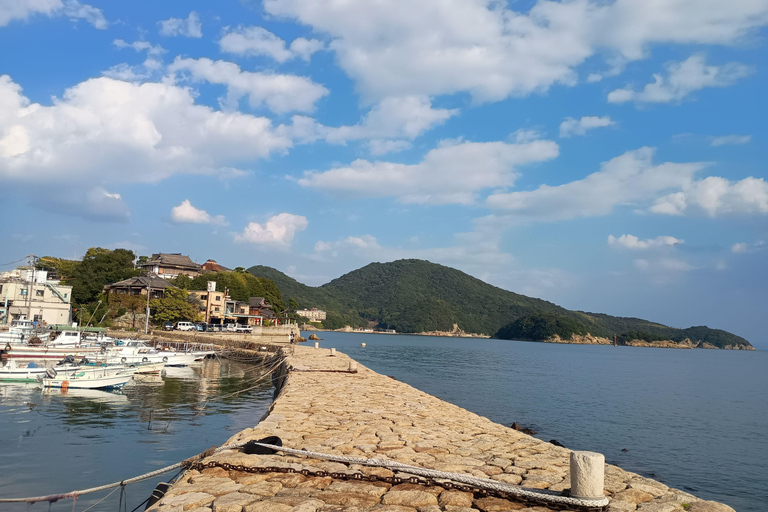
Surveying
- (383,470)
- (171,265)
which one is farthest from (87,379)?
(171,265)

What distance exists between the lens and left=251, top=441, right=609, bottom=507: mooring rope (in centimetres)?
547

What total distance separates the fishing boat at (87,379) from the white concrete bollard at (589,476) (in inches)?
951

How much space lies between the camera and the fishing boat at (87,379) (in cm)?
2319

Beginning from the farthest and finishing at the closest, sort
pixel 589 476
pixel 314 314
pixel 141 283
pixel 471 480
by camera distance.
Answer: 1. pixel 314 314
2. pixel 141 283
3. pixel 471 480
4. pixel 589 476

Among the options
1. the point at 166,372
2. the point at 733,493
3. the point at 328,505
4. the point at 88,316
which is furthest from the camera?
the point at 88,316

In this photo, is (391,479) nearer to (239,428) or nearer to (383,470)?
(383,470)

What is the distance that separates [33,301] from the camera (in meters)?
56.6

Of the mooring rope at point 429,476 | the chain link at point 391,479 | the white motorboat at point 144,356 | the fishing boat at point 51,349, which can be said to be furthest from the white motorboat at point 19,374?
the chain link at point 391,479

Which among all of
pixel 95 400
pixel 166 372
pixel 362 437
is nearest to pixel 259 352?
pixel 166 372

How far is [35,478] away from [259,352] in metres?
38.7

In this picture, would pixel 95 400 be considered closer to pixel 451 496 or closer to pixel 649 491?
pixel 451 496

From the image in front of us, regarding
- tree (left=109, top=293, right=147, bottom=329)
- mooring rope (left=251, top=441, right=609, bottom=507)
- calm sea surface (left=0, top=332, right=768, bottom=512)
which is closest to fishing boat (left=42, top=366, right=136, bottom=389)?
calm sea surface (left=0, top=332, right=768, bottom=512)

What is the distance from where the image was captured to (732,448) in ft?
67.6

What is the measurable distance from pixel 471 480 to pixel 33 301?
65.4 metres
